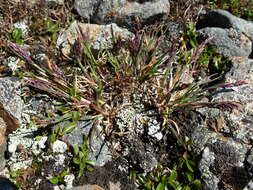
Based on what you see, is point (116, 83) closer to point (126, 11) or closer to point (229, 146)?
point (126, 11)

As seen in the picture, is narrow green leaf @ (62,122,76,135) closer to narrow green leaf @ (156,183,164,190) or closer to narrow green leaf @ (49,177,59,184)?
narrow green leaf @ (49,177,59,184)

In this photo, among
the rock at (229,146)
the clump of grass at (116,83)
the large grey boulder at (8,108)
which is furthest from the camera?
the clump of grass at (116,83)

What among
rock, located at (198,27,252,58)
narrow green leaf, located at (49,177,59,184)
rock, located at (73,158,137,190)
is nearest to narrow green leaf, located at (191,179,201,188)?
rock, located at (73,158,137,190)

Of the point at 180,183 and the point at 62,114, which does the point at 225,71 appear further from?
the point at 62,114

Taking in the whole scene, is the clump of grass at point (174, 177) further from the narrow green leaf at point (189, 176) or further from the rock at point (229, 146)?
the rock at point (229, 146)

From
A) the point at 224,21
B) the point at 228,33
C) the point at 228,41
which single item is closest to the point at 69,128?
the point at 228,41

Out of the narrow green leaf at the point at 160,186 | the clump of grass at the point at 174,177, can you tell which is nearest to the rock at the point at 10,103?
the clump of grass at the point at 174,177

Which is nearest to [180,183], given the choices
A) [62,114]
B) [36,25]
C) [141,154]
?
[141,154]
